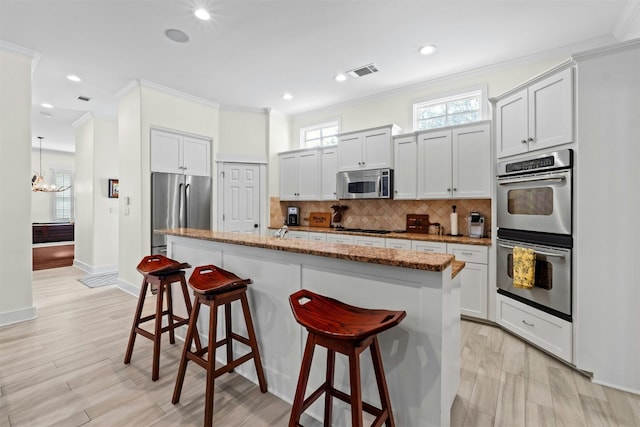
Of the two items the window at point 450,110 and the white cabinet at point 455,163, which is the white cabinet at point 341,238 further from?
the window at point 450,110

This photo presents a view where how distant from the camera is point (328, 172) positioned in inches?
190

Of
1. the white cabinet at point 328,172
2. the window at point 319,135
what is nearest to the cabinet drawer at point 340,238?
the white cabinet at point 328,172

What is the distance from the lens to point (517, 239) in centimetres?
283

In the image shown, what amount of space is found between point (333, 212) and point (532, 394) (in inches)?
140

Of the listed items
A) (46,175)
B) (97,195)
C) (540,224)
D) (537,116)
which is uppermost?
(46,175)

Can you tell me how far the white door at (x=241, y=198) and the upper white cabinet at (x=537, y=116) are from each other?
12.3 feet

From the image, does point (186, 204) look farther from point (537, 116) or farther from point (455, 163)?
point (537, 116)

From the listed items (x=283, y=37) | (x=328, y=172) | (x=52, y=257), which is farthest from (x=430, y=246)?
(x=52, y=257)

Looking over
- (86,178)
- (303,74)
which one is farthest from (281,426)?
(86,178)

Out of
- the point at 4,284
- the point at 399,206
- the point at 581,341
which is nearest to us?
the point at 581,341

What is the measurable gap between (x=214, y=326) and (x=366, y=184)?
308 cm

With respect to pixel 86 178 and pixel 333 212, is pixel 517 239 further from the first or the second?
pixel 86 178

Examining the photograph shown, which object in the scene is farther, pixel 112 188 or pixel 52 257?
pixel 52 257

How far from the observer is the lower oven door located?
2395 millimetres
